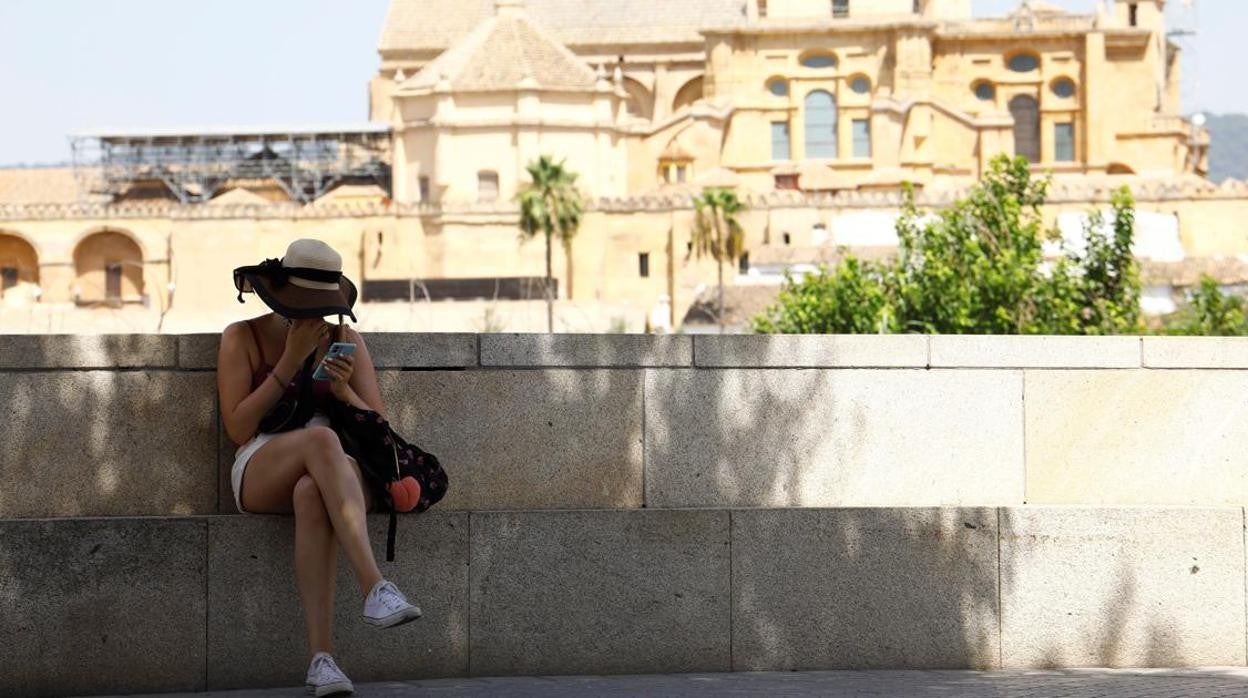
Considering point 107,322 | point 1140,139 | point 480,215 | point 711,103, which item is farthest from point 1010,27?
point 107,322

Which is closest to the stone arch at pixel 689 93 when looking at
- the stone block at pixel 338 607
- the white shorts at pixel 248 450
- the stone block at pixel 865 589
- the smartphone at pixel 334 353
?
the stone block at pixel 865 589

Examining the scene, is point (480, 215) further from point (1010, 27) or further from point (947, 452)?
point (947, 452)

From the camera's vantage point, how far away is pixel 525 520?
874 centimetres

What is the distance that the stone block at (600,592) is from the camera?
871 cm

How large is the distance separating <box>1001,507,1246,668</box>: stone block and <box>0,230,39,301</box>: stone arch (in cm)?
7310

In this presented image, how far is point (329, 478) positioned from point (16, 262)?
245 feet

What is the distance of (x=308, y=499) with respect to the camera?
25.9ft

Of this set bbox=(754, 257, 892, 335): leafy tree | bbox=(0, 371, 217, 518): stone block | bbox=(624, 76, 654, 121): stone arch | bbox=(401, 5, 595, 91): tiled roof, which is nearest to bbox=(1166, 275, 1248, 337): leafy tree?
bbox=(754, 257, 892, 335): leafy tree

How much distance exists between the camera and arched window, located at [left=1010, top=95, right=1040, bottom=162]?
81.4 m

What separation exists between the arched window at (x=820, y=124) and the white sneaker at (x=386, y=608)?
241ft

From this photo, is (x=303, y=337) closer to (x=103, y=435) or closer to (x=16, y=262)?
(x=103, y=435)

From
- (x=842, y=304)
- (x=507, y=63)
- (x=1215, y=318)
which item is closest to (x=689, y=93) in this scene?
(x=507, y=63)

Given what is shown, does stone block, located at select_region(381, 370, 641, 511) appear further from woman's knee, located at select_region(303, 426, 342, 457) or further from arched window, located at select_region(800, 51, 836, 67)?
arched window, located at select_region(800, 51, 836, 67)

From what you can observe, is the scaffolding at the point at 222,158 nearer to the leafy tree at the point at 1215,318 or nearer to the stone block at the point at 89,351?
the leafy tree at the point at 1215,318
